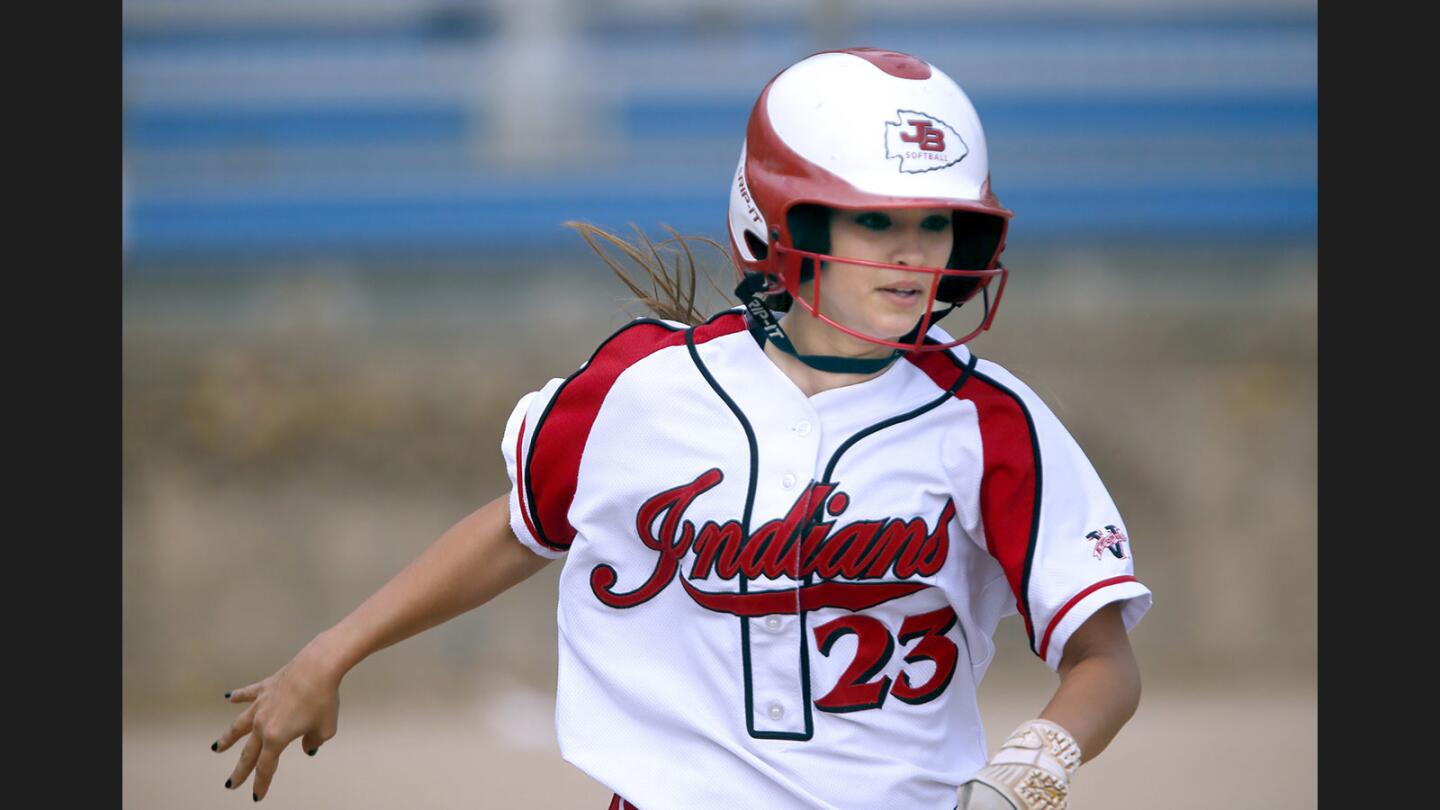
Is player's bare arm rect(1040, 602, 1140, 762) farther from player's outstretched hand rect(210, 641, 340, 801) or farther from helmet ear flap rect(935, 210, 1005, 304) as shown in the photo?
player's outstretched hand rect(210, 641, 340, 801)

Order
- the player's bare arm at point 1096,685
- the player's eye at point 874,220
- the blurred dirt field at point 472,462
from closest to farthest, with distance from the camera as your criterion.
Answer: the player's bare arm at point 1096,685 → the player's eye at point 874,220 → the blurred dirt field at point 472,462

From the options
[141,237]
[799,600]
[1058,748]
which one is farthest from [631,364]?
[141,237]

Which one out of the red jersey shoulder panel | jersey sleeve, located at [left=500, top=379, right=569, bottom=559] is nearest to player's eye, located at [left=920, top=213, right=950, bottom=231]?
the red jersey shoulder panel

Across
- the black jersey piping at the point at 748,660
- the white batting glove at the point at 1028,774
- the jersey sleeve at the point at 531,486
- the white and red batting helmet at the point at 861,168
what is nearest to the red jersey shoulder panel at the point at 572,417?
→ the jersey sleeve at the point at 531,486

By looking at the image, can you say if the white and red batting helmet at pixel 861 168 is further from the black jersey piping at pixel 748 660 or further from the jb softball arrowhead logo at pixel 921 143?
the black jersey piping at pixel 748 660

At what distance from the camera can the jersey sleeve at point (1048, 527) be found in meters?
2.26

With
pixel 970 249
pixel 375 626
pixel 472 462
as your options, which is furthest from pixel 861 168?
pixel 472 462

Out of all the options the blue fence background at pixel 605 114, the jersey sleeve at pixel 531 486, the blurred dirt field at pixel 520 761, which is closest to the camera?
the jersey sleeve at pixel 531 486

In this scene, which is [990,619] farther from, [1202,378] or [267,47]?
[267,47]

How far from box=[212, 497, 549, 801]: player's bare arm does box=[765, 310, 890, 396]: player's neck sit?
1.60ft

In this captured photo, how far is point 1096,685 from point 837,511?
0.39 m

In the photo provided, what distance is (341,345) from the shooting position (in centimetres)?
618

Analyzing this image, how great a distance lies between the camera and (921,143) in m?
2.27

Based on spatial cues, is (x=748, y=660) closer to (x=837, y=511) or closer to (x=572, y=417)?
(x=837, y=511)
